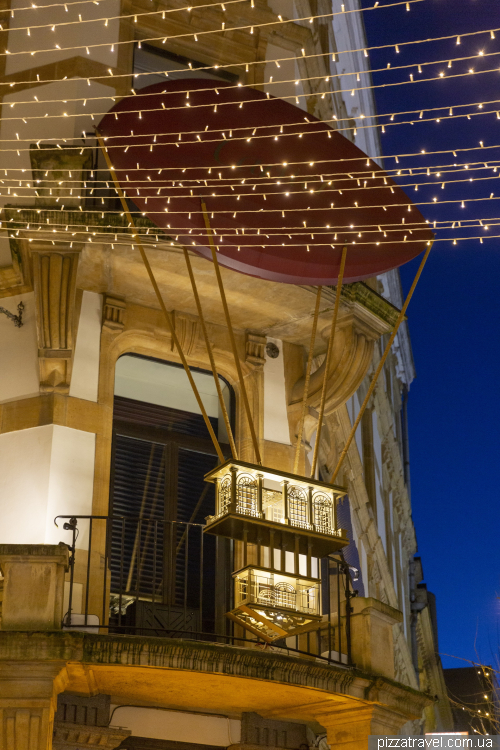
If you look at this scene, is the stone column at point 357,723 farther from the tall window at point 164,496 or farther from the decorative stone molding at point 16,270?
the decorative stone molding at point 16,270

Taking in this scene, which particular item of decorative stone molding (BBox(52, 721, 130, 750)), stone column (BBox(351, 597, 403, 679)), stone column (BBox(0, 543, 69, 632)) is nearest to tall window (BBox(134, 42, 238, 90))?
stone column (BBox(0, 543, 69, 632))

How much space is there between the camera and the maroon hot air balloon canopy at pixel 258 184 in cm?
1078

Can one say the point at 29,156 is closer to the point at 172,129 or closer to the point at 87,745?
the point at 172,129

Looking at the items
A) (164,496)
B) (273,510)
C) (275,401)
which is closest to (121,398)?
(164,496)

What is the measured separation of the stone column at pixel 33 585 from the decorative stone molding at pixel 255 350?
397 centimetres

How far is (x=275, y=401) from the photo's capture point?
12.7 metres

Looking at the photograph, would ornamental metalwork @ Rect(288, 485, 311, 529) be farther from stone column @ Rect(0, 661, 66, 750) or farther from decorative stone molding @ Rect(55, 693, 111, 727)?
decorative stone molding @ Rect(55, 693, 111, 727)

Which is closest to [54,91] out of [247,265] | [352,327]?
[247,265]

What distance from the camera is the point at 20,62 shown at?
12.6 metres

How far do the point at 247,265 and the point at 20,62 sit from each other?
12.2 feet

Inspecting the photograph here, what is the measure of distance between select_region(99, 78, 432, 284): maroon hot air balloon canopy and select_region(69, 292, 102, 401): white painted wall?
4.72ft

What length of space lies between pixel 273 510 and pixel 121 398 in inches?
115

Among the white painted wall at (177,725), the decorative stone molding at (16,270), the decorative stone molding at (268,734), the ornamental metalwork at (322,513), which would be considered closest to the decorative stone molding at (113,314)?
the decorative stone molding at (16,270)

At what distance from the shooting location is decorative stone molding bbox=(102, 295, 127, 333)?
11867 millimetres
